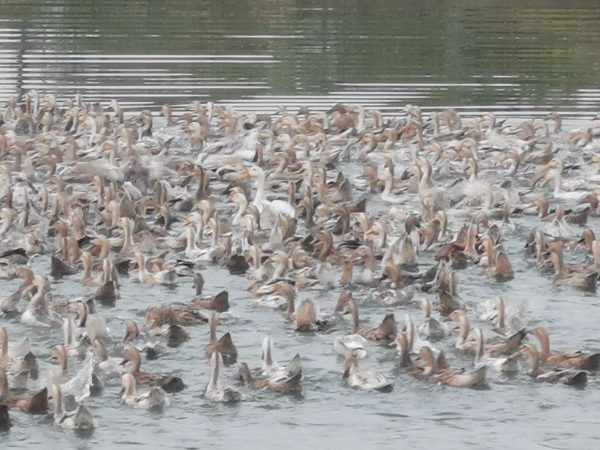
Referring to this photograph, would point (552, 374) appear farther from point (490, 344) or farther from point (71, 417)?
point (71, 417)

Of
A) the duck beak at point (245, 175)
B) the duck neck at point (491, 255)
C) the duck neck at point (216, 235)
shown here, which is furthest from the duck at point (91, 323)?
the duck beak at point (245, 175)

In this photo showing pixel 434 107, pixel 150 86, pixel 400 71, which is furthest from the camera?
pixel 400 71

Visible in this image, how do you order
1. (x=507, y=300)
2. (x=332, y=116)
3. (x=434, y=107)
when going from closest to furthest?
(x=507, y=300) < (x=332, y=116) < (x=434, y=107)

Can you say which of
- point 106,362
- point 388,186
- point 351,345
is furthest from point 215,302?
point 388,186

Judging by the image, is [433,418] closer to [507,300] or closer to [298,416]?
[298,416]

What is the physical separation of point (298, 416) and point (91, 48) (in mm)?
24594

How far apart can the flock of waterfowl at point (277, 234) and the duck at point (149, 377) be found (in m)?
0.02

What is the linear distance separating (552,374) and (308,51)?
77.4ft

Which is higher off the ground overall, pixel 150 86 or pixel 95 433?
pixel 150 86

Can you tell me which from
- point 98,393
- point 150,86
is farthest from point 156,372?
point 150,86

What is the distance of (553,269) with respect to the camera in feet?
54.2

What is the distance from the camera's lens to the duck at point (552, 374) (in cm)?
1273

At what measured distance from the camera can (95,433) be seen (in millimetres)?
11703

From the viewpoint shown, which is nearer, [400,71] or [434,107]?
[434,107]
